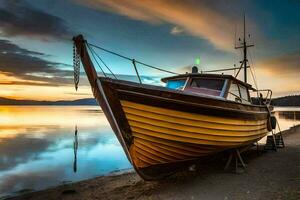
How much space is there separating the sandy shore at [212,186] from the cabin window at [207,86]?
2702 mm

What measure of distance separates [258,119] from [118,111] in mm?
6751

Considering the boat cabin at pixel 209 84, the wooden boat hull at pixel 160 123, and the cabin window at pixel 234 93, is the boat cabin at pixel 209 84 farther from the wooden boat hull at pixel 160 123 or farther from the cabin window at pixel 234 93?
the wooden boat hull at pixel 160 123

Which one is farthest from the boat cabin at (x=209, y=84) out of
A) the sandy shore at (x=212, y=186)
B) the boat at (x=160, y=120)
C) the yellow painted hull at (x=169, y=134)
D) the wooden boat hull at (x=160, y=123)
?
the sandy shore at (x=212, y=186)

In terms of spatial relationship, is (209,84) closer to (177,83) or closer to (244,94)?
(177,83)

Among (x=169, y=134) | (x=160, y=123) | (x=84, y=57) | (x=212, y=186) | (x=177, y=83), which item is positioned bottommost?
(x=212, y=186)

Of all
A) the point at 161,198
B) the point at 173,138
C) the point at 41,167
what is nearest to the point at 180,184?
the point at 161,198

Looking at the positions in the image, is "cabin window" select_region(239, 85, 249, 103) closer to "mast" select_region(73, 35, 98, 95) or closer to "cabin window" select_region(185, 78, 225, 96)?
"cabin window" select_region(185, 78, 225, 96)

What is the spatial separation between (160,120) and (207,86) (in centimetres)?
336

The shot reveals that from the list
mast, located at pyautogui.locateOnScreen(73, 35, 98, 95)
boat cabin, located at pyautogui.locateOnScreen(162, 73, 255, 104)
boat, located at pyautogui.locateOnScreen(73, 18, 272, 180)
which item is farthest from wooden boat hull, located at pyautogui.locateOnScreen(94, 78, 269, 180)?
boat cabin, located at pyautogui.locateOnScreen(162, 73, 255, 104)

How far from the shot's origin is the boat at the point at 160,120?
7.45 meters

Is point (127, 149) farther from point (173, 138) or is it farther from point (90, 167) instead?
point (90, 167)

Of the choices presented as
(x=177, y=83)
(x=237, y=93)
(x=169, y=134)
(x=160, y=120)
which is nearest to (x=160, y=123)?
(x=160, y=120)

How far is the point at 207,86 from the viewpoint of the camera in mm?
10352

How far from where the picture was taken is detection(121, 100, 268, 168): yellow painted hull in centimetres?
755
